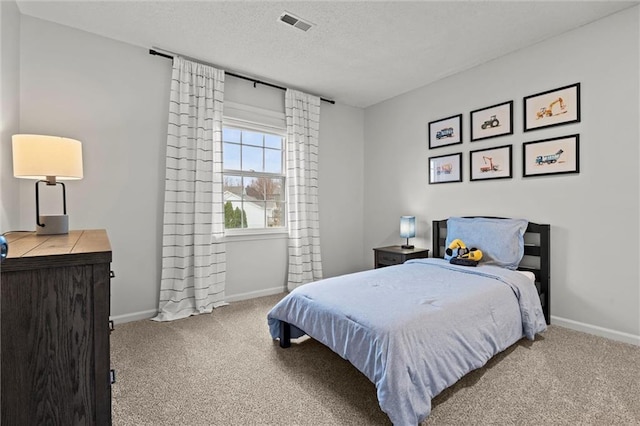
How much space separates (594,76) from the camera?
2.55 metres

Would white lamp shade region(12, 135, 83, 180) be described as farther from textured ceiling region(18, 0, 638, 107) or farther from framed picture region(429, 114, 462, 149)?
framed picture region(429, 114, 462, 149)

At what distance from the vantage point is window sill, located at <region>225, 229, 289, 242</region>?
3.55m

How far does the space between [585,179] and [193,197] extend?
11.8ft

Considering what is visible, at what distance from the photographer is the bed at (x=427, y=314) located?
4.92ft

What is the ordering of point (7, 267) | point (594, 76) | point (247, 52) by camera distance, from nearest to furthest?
1. point (7, 267)
2. point (594, 76)
3. point (247, 52)

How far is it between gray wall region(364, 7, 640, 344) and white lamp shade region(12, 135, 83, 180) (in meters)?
3.54

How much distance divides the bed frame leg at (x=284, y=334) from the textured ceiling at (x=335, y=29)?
2.45 m

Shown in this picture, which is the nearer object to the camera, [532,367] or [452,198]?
[532,367]

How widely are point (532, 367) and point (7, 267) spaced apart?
8.98ft

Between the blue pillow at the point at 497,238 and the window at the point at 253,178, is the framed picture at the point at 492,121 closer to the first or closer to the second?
the blue pillow at the point at 497,238

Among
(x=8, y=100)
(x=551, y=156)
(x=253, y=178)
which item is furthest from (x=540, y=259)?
(x=8, y=100)

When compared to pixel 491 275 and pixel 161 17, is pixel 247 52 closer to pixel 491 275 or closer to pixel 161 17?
pixel 161 17

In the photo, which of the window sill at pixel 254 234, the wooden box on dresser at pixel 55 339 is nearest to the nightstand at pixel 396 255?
the window sill at pixel 254 234

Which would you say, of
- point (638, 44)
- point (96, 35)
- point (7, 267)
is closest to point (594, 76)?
point (638, 44)
